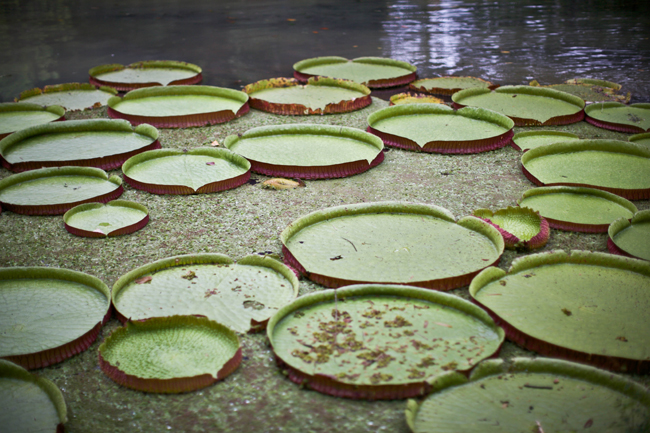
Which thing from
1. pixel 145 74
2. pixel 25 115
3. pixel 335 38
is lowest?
pixel 25 115

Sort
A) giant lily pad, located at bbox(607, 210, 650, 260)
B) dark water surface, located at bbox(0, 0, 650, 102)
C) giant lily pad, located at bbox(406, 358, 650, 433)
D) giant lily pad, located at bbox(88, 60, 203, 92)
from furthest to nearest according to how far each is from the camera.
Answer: dark water surface, located at bbox(0, 0, 650, 102)
giant lily pad, located at bbox(88, 60, 203, 92)
giant lily pad, located at bbox(607, 210, 650, 260)
giant lily pad, located at bbox(406, 358, 650, 433)

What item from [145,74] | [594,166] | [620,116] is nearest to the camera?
[594,166]

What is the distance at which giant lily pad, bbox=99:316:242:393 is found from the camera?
135 centimetres

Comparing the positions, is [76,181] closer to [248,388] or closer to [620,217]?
[248,388]

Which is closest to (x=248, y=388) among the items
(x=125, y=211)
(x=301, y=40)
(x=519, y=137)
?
(x=125, y=211)

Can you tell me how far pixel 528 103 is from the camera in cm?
350

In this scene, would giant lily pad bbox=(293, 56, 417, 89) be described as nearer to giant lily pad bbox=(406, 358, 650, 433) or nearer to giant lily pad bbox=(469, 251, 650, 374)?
giant lily pad bbox=(469, 251, 650, 374)

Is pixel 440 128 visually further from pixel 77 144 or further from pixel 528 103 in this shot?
pixel 77 144

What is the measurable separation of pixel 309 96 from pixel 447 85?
3.56ft

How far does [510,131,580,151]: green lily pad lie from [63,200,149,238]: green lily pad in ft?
6.55

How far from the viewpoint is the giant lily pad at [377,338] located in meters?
1.32

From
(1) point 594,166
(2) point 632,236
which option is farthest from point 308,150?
(2) point 632,236

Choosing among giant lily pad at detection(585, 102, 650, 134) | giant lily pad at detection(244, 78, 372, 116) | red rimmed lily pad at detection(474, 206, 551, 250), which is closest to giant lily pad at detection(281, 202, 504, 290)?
red rimmed lily pad at detection(474, 206, 551, 250)

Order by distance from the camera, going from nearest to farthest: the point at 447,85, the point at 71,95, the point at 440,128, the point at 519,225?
1. the point at 519,225
2. the point at 440,128
3. the point at 71,95
4. the point at 447,85
